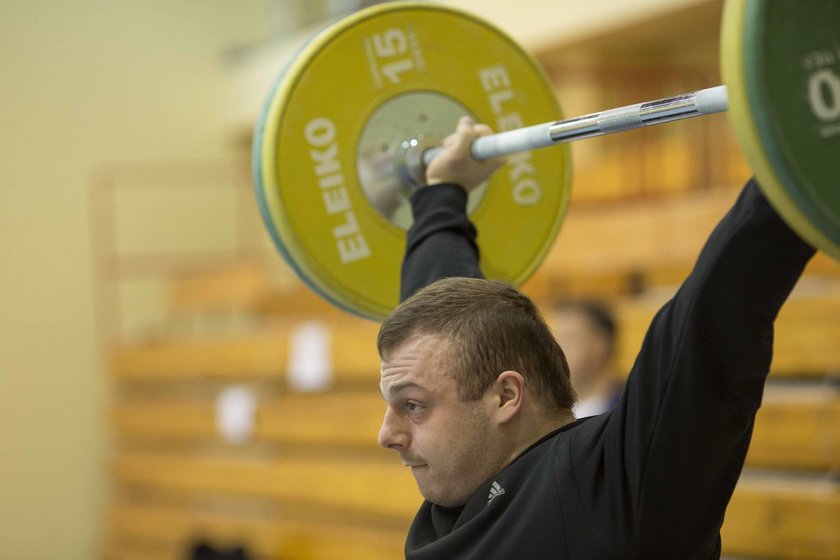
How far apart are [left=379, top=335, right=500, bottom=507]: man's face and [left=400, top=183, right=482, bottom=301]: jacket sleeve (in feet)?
1.14

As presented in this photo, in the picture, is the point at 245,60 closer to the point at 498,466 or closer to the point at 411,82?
the point at 411,82

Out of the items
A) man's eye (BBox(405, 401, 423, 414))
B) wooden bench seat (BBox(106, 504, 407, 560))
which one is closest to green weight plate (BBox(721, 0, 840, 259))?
man's eye (BBox(405, 401, 423, 414))

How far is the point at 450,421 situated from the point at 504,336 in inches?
5.1

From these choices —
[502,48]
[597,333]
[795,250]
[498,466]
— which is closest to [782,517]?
[597,333]

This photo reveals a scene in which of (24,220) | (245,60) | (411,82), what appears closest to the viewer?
(411,82)

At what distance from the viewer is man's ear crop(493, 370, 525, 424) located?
1.46m

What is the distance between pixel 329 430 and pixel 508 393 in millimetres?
4343

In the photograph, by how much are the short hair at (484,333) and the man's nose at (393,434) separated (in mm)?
88

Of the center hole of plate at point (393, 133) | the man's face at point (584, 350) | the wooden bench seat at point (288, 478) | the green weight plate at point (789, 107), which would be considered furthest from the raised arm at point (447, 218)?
the wooden bench seat at point (288, 478)

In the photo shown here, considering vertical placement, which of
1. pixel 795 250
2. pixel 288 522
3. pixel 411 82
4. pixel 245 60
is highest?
pixel 245 60

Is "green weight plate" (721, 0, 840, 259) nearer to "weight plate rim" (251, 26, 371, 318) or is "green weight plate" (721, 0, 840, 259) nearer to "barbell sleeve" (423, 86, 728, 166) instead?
"barbell sleeve" (423, 86, 728, 166)

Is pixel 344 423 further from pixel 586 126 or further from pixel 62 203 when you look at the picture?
pixel 586 126

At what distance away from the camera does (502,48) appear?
6.86 ft

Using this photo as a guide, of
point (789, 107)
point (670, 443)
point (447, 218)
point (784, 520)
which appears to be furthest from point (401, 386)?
point (784, 520)
